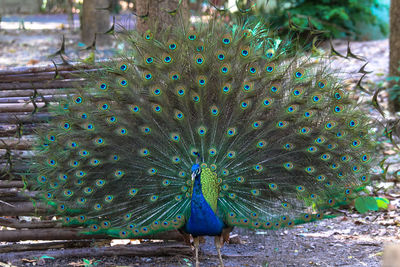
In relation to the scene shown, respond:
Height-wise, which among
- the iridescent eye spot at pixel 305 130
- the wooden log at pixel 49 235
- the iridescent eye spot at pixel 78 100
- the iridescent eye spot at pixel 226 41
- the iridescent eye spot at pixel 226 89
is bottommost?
the wooden log at pixel 49 235

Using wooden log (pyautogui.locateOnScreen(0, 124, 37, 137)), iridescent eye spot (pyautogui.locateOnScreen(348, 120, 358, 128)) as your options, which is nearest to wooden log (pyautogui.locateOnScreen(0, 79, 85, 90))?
wooden log (pyautogui.locateOnScreen(0, 124, 37, 137))

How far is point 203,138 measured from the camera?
5016 millimetres

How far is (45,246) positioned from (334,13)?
33.8 ft

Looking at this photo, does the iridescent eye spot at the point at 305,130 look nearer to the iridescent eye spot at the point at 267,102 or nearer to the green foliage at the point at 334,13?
the iridescent eye spot at the point at 267,102

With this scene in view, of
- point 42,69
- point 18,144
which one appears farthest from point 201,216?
point 42,69

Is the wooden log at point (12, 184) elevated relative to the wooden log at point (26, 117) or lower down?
lower down

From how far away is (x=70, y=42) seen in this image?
15.7 m

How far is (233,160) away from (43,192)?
5.85 feet

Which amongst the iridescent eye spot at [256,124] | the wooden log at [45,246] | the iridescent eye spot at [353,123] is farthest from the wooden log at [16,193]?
the iridescent eye spot at [353,123]

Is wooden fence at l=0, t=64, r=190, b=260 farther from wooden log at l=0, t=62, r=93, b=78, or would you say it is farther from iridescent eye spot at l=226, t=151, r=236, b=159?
iridescent eye spot at l=226, t=151, r=236, b=159

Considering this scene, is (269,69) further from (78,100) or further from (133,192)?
(78,100)

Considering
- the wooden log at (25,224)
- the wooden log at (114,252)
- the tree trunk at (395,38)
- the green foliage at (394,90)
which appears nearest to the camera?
the wooden log at (114,252)

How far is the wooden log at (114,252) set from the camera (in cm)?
528

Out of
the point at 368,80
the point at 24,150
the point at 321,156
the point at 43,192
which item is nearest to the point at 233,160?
the point at 321,156
